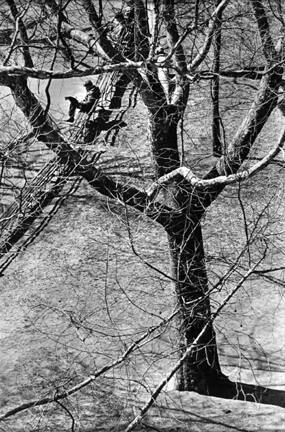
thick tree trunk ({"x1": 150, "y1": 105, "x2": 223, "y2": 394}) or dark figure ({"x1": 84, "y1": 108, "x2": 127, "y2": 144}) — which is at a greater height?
dark figure ({"x1": 84, "y1": 108, "x2": 127, "y2": 144})

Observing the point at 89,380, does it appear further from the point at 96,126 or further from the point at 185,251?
the point at 96,126

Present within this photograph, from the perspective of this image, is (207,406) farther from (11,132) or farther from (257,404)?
(11,132)

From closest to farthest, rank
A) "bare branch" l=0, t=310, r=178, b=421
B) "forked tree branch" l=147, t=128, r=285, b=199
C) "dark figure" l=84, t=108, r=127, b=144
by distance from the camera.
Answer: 1. "forked tree branch" l=147, t=128, r=285, b=199
2. "bare branch" l=0, t=310, r=178, b=421
3. "dark figure" l=84, t=108, r=127, b=144

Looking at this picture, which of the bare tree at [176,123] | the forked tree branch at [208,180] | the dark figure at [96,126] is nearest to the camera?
the forked tree branch at [208,180]

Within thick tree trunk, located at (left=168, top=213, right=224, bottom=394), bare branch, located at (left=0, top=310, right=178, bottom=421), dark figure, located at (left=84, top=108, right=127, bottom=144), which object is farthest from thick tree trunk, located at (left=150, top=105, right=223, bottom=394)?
dark figure, located at (left=84, top=108, right=127, bottom=144)

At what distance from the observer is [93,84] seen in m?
18.8

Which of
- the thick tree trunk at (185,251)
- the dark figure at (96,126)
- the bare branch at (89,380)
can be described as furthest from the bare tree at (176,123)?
the dark figure at (96,126)

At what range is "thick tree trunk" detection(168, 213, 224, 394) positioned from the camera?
11.3 meters

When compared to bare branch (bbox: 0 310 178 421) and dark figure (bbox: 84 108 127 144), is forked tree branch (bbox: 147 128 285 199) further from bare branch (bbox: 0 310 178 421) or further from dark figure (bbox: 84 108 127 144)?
dark figure (bbox: 84 108 127 144)

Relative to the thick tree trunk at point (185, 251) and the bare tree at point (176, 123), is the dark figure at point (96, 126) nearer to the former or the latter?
the bare tree at point (176, 123)

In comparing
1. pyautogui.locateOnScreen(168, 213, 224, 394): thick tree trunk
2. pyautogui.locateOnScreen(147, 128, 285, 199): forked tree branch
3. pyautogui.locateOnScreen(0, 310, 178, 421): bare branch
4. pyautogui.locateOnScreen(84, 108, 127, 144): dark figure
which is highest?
pyautogui.locateOnScreen(84, 108, 127, 144): dark figure

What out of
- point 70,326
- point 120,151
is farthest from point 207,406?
point 120,151

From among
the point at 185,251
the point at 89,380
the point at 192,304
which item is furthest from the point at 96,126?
the point at 89,380

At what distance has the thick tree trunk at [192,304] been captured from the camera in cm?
1130
